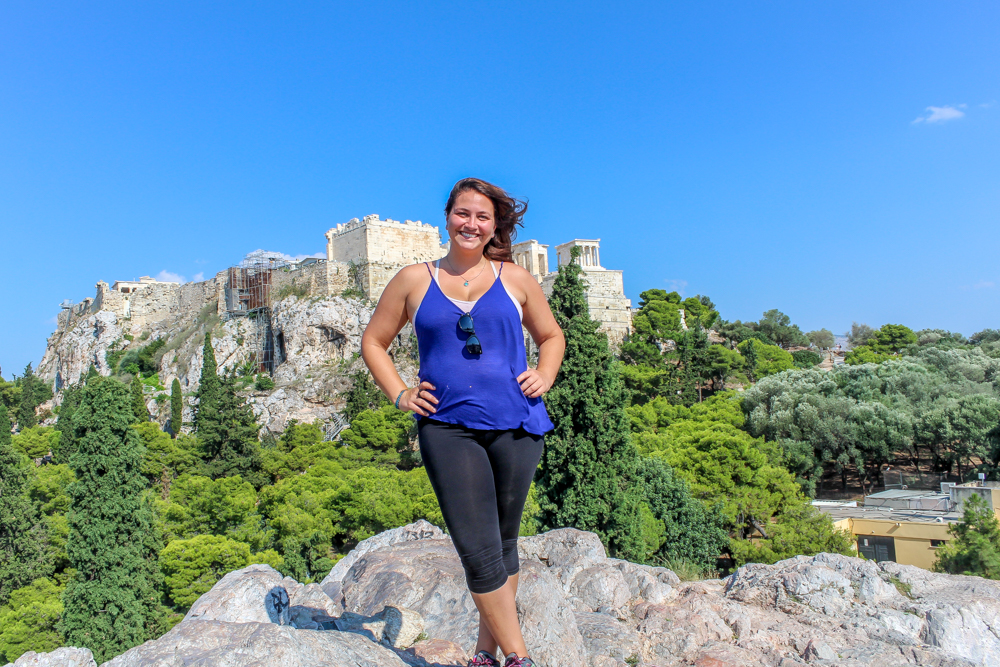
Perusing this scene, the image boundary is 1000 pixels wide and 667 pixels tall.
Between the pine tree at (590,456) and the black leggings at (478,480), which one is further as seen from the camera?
the pine tree at (590,456)

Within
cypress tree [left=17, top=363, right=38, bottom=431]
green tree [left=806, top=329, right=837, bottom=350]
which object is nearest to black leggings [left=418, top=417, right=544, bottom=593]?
cypress tree [left=17, top=363, right=38, bottom=431]

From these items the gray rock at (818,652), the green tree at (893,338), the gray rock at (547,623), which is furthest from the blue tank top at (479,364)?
the green tree at (893,338)

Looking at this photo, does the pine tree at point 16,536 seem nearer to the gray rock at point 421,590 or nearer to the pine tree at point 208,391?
the pine tree at point 208,391

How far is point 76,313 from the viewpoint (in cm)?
4675

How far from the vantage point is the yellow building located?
1205 cm

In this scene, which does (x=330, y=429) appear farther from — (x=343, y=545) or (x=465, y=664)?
(x=465, y=664)

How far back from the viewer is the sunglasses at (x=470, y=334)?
2121 millimetres

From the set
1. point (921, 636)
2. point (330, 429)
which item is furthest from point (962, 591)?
point (330, 429)

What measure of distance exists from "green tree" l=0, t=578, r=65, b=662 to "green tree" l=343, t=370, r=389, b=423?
45.1ft

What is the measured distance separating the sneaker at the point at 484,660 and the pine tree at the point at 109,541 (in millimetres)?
10828

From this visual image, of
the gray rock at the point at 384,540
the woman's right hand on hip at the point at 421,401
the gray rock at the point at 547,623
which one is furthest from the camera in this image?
the gray rock at the point at 384,540

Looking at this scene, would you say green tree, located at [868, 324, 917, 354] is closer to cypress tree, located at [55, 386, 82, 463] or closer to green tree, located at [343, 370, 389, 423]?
green tree, located at [343, 370, 389, 423]

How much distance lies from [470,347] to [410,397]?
0.25 meters

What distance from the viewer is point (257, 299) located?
36156 millimetres
